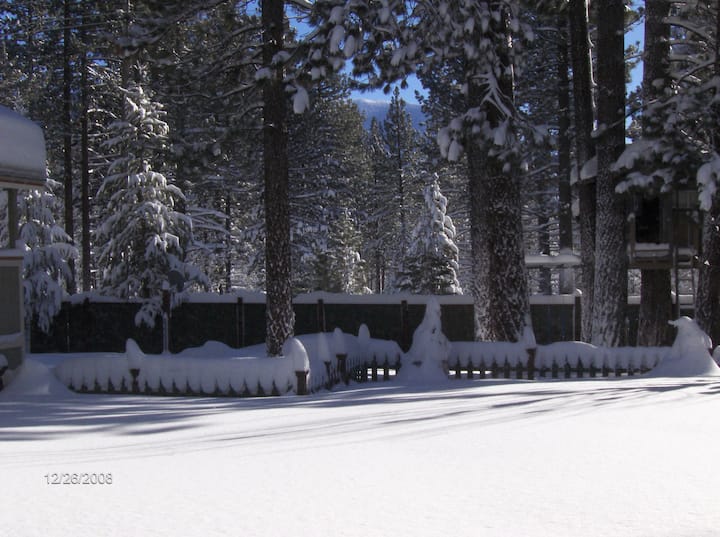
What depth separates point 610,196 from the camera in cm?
1614

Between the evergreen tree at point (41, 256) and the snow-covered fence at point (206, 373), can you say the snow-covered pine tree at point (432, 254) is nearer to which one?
the evergreen tree at point (41, 256)

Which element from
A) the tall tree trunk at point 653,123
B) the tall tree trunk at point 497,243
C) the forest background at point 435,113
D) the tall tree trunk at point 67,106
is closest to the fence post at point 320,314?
the forest background at point 435,113

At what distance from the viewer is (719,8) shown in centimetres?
1476

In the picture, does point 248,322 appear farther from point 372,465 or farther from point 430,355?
point 372,465

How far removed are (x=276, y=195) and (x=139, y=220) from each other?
11.1 meters

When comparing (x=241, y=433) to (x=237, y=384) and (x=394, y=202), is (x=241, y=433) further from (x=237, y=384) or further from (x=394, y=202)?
(x=394, y=202)

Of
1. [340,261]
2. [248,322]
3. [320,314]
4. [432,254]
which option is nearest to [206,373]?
[320,314]

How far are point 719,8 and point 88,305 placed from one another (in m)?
19.2

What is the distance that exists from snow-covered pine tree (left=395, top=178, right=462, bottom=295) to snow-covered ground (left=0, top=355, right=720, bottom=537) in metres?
23.7

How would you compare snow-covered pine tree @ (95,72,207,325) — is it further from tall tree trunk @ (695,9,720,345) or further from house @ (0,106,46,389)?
tall tree trunk @ (695,9,720,345)

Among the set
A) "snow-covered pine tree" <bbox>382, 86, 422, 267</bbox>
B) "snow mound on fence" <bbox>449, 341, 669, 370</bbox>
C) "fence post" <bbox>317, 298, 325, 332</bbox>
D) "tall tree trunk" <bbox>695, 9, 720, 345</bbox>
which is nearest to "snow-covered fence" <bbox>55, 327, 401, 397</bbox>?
"snow mound on fence" <bbox>449, 341, 669, 370</bbox>

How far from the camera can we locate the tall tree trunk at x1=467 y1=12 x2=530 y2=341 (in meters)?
14.6

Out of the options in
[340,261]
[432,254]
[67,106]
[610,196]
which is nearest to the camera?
[610,196]

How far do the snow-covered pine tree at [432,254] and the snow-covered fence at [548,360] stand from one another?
20.0 meters
